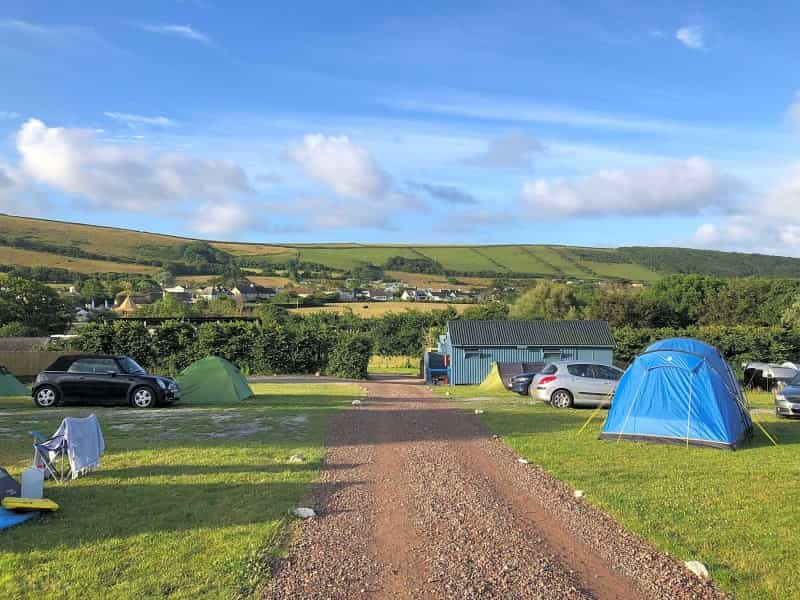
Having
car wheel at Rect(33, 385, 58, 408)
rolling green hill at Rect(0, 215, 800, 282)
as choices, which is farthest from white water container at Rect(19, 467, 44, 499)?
rolling green hill at Rect(0, 215, 800, 282)

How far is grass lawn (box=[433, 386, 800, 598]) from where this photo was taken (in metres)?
6.00

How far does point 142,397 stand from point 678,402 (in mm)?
13441

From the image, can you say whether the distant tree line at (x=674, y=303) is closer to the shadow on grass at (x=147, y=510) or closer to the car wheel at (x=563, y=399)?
the car wheel at (x=563, y=399)

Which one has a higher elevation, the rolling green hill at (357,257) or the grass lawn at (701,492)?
the rolling green hill at (357,257)

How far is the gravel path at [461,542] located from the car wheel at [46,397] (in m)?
11.1

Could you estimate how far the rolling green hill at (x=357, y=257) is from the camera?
104375 mm

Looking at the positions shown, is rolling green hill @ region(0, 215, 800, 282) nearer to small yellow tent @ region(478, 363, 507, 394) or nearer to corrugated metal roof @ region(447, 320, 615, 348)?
corrugated metal roof @ region(447, 320, 615, 348)

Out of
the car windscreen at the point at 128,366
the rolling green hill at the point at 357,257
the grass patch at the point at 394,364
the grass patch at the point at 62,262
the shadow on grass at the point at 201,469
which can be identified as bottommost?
the grass patch at the point at 394,364

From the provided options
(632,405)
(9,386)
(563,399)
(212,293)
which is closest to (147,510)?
(632,405)

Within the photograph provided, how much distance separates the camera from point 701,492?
28.3 feet

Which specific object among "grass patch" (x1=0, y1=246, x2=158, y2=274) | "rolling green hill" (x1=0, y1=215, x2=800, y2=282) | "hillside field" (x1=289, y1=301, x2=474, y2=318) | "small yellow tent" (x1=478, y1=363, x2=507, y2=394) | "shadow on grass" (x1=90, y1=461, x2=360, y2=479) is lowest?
"small yellow tent" (x1=478, y1=363, x2=507, y2=394)

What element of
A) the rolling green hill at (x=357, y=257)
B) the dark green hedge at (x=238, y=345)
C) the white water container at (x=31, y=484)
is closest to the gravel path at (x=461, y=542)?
the white water container at (x=31, y=484)

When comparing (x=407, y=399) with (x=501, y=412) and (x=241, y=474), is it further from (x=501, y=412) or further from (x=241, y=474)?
(x=241, y=474)

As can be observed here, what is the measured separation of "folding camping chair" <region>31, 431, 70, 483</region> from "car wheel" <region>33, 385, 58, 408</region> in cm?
1037
